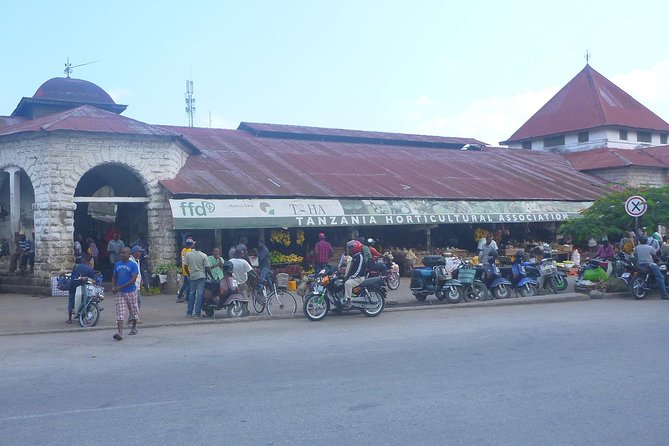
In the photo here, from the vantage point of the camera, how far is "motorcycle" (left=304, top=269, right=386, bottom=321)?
14195mm

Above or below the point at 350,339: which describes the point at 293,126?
above

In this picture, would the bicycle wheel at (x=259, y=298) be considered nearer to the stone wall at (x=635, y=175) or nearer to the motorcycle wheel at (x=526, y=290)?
the motorcycle wheel at (x=526, y=290)

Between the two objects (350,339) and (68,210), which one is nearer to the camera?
(350,339)

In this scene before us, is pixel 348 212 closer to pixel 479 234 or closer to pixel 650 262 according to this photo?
pixel 479 234

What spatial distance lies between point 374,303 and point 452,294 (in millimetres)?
2829

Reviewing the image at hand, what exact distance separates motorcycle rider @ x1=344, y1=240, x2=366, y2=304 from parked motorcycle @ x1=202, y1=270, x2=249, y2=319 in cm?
220

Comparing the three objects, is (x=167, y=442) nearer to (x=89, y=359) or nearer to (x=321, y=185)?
(x=89, y=359)

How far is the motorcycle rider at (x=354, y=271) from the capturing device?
14.2 m

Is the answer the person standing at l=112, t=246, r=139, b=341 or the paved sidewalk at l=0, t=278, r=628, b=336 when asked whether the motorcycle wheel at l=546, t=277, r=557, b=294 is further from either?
the person standing at l=112, t=246, r=139, b=341

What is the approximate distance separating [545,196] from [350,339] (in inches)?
761

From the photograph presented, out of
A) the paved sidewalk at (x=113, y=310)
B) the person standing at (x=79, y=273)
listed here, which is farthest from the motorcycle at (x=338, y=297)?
the person standing at (x=79, y=273)

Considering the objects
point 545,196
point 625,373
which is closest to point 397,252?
point 545,196

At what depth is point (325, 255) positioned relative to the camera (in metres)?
19.8

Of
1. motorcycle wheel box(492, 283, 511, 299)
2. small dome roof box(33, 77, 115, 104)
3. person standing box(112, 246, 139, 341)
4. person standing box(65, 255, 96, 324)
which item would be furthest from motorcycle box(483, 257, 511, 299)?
small dome roof box(33, 77, 115, 104)
